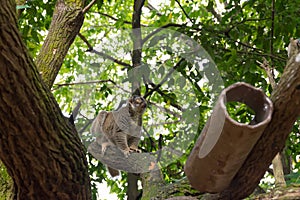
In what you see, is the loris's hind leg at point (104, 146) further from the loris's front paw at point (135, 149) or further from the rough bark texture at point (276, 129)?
the rough bark texture at point (276, 129)

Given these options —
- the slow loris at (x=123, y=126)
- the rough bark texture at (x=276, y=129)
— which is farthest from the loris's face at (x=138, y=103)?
the rough bark texture at (x=276, y=129)

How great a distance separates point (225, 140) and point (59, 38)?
1.21 metres

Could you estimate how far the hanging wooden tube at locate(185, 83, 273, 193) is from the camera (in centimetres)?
87

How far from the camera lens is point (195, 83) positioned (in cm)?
110

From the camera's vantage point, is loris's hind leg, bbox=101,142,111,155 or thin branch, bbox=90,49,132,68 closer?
thin branch, bbox=90,49,132,68

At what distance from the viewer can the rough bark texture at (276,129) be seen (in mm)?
Result: 964

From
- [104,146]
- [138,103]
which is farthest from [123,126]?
[104,146]

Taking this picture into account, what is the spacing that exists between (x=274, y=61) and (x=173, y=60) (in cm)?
125

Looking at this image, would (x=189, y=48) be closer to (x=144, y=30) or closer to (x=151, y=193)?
(x=144, y=30)

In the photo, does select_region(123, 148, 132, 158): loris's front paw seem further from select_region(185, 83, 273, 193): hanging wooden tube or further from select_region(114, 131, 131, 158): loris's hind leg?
select_region(185, 83, 273, 193): hanging wooden tube

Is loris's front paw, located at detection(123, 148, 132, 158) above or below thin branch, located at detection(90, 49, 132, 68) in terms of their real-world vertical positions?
below

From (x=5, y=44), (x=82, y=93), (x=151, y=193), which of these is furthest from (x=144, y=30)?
(x=151, y=193)

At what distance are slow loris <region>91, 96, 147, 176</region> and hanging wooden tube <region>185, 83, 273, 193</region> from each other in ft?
0.50

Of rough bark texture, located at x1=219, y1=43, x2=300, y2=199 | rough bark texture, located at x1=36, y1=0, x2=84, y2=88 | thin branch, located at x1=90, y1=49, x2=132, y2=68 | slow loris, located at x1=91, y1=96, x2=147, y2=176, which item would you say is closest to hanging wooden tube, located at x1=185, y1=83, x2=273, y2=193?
rough bark texture, located at x1=219, y1=43, x2=300, y2=199
